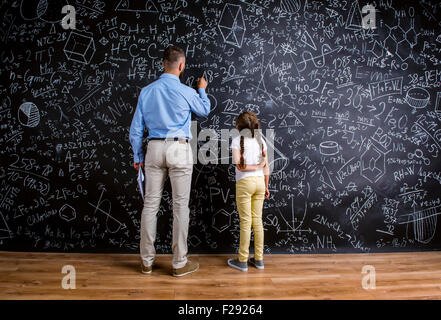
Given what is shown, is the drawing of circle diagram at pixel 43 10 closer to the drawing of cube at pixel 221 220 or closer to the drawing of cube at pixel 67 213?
the drawing of cube at pixel 67 213

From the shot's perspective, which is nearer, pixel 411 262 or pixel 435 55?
pixel 411 262

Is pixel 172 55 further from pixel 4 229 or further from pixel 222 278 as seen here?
pixel 4 229

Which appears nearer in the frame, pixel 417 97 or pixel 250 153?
pixel 250 153

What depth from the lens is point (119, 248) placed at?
298 centimetres

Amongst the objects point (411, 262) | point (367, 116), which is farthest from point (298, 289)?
point (367, 116)

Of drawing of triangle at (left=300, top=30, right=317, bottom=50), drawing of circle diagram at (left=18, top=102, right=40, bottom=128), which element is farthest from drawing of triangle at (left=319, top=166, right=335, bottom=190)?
drawing of circle diagram at (left=18, top=102, right=40, bottom=128)

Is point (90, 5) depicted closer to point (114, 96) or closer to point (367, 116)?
point (114, 96)

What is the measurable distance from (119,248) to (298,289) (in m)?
1.82

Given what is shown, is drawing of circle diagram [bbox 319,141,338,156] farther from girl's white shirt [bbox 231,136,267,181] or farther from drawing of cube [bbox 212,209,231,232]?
drawing of cube [bbox 212,209,231,232]

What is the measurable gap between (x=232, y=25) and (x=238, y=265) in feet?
7.95

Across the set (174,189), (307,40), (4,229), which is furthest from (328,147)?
(4,229)

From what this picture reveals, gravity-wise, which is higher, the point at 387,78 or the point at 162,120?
the point at 387,78

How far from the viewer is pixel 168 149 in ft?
7.98

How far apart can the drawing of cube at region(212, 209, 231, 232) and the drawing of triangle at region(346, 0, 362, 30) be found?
242 centimetres
